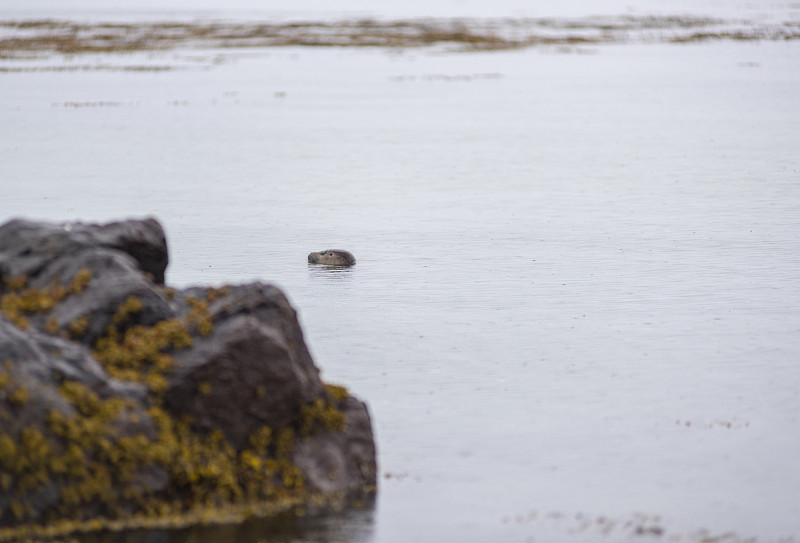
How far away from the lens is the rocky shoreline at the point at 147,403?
10820mm

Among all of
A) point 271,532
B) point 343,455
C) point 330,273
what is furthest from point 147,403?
point 330,273

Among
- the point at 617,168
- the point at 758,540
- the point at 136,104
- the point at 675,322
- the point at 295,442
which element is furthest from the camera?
the point at 136,104

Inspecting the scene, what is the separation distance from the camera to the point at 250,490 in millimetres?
11797

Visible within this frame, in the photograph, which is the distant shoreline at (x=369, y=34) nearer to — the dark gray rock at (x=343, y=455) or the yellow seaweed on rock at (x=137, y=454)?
the yellow seaweed on rock at (x=137, y=454)

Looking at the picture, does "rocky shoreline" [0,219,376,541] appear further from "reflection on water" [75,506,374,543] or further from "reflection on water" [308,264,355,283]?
"reflection on water" [308,264,355,283]

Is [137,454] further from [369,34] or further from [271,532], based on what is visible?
[369,34]

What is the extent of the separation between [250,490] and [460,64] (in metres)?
77.9

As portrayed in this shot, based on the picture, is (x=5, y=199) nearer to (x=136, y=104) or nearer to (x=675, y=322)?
(x=675, y=322)

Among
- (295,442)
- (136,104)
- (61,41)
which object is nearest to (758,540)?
(295,442)

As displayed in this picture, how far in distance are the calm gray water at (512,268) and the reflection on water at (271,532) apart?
5cm

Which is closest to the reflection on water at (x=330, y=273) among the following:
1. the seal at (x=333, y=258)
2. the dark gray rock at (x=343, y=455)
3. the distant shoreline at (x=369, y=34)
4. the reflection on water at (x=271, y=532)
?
the seal at (x=333, y=258)

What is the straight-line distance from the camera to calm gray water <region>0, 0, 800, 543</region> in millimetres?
12641

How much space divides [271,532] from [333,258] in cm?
1269

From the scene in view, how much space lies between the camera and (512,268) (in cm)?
2361
